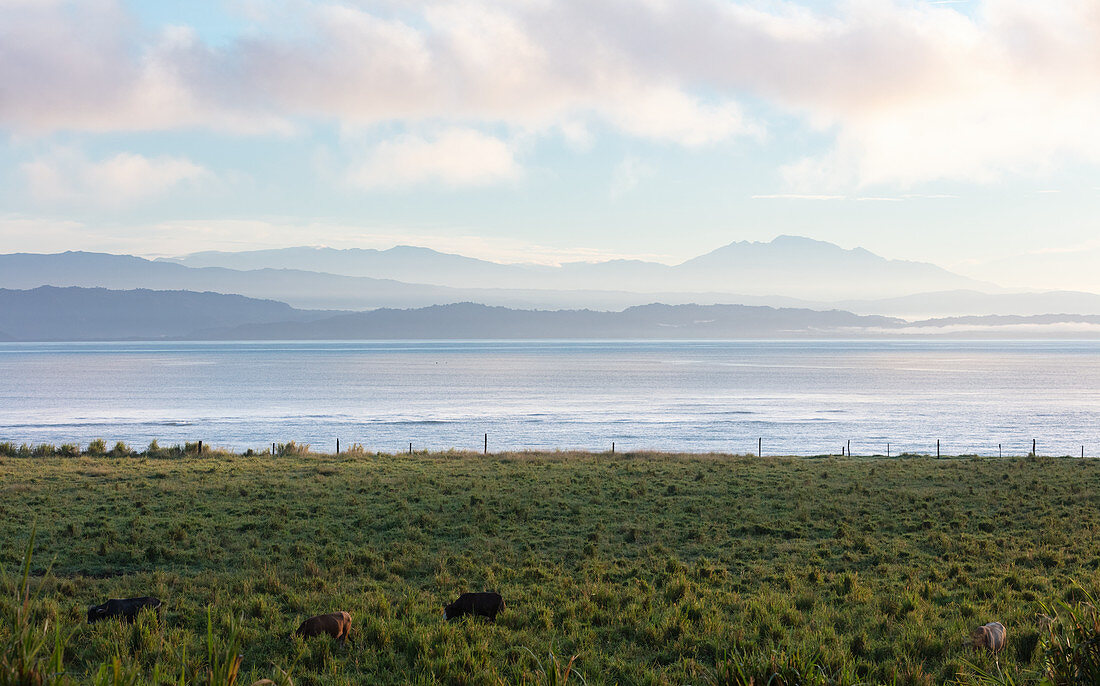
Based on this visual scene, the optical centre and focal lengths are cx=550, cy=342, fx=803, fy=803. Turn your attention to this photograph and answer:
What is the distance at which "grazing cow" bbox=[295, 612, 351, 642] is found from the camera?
35.0 ft

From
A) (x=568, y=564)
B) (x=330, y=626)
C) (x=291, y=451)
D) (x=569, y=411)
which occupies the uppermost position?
(x=330, y=626)

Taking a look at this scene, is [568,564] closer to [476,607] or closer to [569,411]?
[476,607]

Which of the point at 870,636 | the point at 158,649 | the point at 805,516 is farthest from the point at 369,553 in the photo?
the point at 805,516

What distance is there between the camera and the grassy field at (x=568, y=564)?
392 inches

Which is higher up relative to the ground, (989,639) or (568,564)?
(989,639)

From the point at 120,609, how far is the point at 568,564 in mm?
8445

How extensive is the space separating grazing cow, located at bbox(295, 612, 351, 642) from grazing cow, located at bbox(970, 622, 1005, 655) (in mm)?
8082

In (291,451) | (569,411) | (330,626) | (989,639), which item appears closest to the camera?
(989,639)

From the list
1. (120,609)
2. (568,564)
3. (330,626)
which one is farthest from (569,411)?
(330,626)

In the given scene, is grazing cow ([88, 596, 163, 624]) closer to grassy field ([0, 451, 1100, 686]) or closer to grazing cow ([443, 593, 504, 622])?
grassy field ([0, 451, 1100, 686])

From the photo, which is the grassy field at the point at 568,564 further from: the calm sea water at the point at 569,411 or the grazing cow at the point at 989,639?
the calm sea water at the point at 569,411

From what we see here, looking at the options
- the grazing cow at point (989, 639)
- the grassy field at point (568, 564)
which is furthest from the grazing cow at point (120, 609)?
the grazing cow at point (989, 639)

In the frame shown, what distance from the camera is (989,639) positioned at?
397 inches

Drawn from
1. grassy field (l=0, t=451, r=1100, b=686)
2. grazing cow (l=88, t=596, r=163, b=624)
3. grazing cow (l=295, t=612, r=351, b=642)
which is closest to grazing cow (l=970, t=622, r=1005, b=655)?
grassy field (l=0, t=451, r=1100, b=686)
